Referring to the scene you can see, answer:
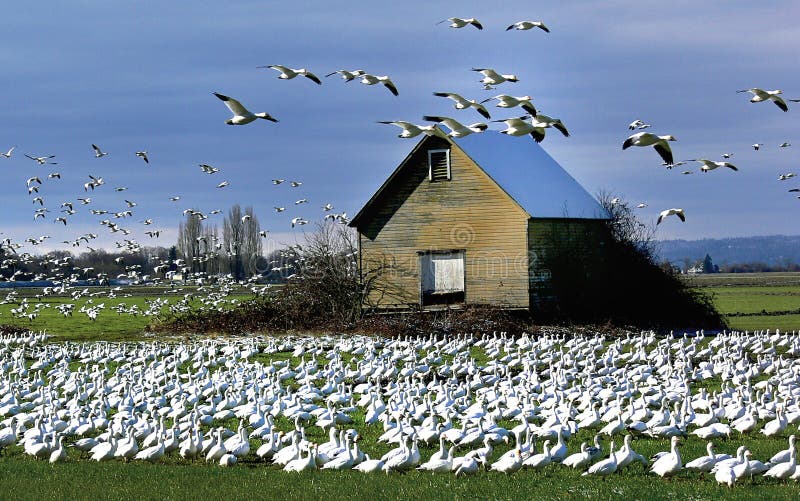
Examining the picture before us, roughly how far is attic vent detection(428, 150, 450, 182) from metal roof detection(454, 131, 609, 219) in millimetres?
813

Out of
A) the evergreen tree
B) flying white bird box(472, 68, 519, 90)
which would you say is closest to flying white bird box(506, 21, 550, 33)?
flying white bird box(472, 68, 519, 90)

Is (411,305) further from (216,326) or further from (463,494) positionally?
(463,494)

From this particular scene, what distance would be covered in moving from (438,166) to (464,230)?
2801 mm

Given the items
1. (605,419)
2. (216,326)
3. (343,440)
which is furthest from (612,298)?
(343,440)

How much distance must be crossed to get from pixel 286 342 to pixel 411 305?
700 centimetres

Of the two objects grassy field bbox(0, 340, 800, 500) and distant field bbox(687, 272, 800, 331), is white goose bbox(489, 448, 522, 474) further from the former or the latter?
distant field bbox(687, 272, 800, 331)

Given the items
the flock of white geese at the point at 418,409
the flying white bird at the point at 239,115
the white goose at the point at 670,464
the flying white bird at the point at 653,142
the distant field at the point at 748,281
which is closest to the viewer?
the white goose at the point at 670,464

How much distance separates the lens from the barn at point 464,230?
41.4 m

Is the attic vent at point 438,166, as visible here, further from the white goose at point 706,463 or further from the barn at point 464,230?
the white goose at point 706,463

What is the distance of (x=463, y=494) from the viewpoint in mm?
14734

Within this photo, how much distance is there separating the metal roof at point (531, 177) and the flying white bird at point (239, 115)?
856 inches

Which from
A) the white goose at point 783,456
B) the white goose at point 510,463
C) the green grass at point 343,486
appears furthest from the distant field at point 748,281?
the green grass at point 343,486

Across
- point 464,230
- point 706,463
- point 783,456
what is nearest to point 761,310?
point 464,230

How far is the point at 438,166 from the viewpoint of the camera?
42938mm
